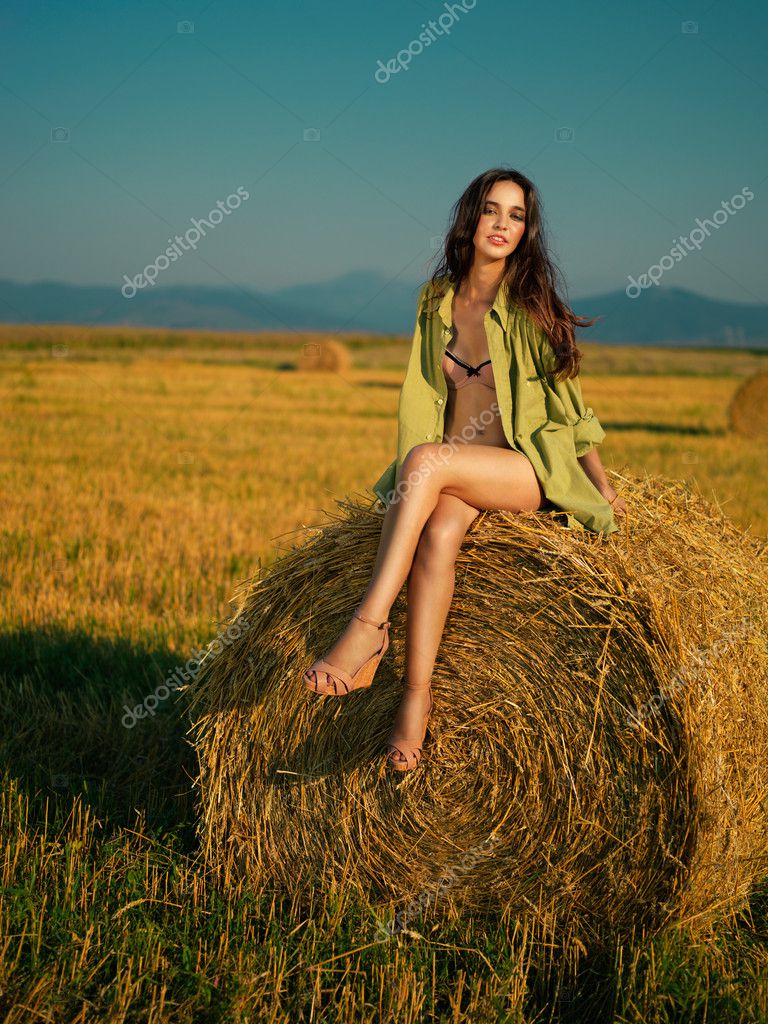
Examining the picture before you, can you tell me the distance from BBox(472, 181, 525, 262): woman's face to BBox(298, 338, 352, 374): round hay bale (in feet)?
101

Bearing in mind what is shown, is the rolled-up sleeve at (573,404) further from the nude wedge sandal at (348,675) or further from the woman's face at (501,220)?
the nude wedge sandal at (348,675)

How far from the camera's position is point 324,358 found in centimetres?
3503

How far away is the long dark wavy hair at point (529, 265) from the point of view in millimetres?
3883

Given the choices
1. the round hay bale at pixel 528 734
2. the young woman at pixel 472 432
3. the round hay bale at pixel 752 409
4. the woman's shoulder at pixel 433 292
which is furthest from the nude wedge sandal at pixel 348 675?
the round hay bale at pixel 752 409

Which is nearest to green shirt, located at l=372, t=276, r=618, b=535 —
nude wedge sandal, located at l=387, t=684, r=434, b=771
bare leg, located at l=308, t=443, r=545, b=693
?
bare leg, located at l=308, t=443, r=545, b=693

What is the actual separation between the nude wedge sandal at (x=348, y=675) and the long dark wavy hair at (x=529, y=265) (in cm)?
119

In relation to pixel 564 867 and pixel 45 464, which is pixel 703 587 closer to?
pixel 564 867

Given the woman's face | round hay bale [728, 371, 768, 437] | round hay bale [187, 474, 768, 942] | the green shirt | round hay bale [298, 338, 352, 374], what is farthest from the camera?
round hay bale [298, 338, 352, 374]

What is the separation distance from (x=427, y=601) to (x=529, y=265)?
4.59ft

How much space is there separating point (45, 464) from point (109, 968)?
10.8 m

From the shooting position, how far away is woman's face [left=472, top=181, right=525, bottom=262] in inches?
157

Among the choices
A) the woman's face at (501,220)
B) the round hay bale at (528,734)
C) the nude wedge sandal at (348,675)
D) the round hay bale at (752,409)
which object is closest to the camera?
the round hay bale at (528,734)

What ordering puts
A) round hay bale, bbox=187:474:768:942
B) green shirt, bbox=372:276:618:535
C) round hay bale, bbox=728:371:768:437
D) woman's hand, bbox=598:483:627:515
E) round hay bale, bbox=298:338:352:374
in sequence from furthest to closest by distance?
round hay bale, bbox=298:338:352:374 → round hay bale, bbox=728:371:768:437 → woman's hand, bbox=598:483:627:515 → green shirt, bbox=372:276:618:535 → round hay bale, bbox=187:474:768:942

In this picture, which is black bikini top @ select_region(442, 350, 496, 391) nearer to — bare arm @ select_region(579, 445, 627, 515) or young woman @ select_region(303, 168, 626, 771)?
young woman @ select_region(303, 168, 626, 771)
